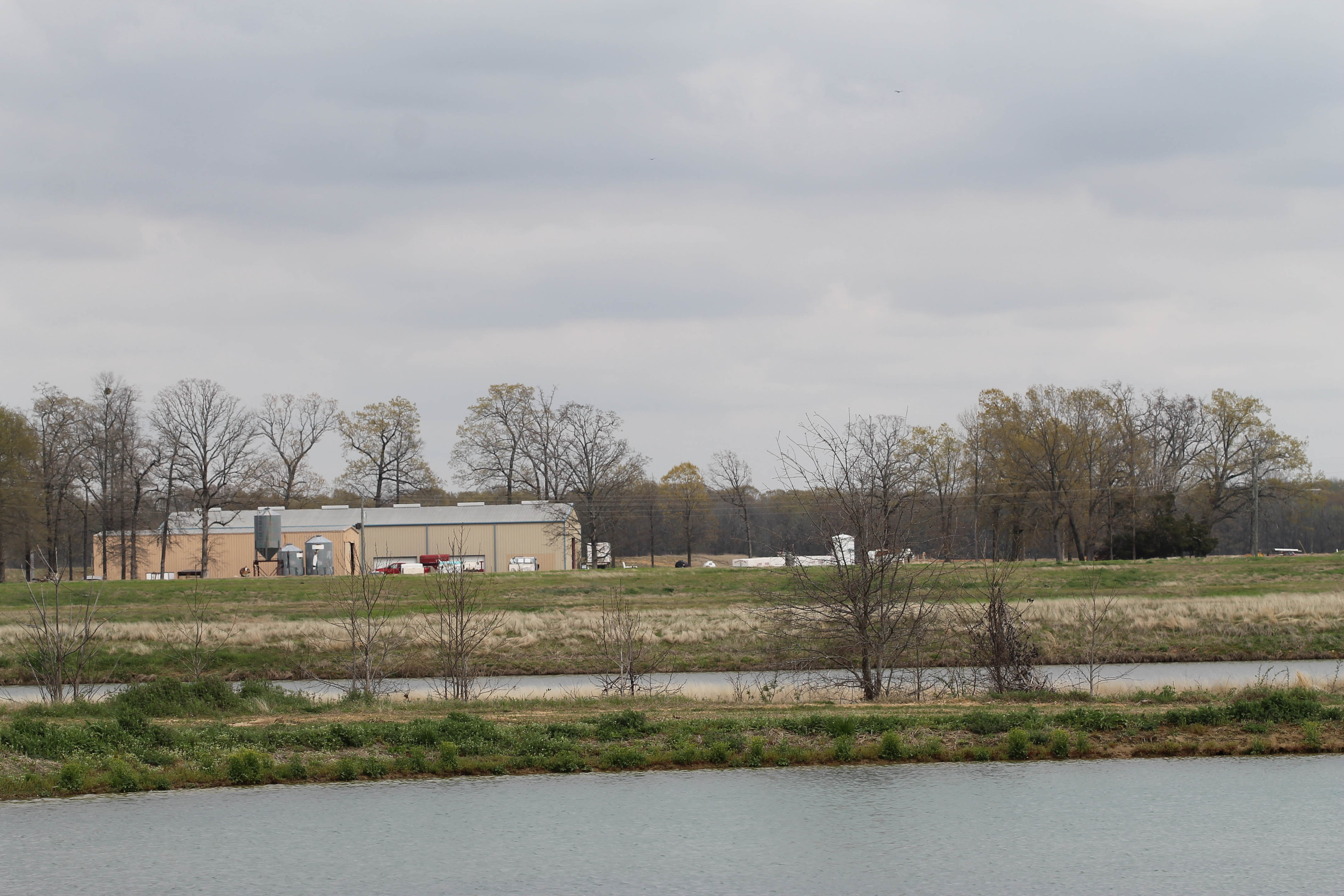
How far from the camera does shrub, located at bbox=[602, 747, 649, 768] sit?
1371 centimetres

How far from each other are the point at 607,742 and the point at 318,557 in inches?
2597

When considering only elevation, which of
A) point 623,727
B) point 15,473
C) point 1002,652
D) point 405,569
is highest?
point 15,473

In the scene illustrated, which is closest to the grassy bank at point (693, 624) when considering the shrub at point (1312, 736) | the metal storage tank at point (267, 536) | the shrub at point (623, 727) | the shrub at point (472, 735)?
the shrub at point (623, 727)

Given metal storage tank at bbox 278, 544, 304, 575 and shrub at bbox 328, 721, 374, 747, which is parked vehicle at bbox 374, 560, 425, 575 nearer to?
metal storage tank at bbox 278, 544, 304, 575

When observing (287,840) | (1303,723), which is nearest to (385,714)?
(287,840)

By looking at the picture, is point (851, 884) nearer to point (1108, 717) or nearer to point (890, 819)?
point (890, 819)

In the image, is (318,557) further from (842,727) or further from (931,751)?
(931,751)

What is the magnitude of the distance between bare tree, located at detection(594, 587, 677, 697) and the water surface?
8887 millimetres

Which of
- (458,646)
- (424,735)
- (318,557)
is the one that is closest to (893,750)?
(424,735)

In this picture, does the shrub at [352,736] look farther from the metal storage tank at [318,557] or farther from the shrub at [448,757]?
the metal storage tank at [318,557]

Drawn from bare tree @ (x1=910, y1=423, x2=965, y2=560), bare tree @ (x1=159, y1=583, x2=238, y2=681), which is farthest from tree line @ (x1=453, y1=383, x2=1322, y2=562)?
bare tree @ (x1=159, y1=583, x2=238, y2=681)

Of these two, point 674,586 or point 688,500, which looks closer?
point 674,586

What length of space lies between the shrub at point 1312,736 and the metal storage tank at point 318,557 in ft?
224

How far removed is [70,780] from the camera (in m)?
12.5
